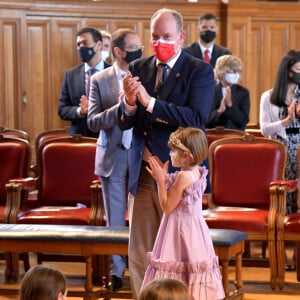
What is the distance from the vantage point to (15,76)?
33.2ft

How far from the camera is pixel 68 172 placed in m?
6.87

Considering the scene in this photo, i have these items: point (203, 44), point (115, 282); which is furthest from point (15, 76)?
point (115, 282)

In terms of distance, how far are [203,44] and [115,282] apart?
13.2 ft

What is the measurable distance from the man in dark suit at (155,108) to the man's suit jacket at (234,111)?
316 centimetres

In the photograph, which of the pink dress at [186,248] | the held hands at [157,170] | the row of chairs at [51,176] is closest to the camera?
the held hands at [157,170]

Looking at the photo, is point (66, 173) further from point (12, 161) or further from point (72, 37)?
point (72, 37)

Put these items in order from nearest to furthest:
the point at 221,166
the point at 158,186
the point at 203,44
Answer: the point at 158,186 → the point at 221,166 → the point at 203,44

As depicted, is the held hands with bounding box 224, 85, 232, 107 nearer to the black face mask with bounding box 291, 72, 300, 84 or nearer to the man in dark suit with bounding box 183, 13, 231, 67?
the black face mask with bounding box 291, 72, 300, 84

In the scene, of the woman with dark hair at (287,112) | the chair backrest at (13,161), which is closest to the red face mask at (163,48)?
the woman with dark hair at (287,112)

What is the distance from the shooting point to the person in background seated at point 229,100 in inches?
314

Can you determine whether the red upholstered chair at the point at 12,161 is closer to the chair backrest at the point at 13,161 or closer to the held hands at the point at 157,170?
the chair backrest at the point at 13,161

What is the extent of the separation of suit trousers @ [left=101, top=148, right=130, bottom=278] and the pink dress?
1220mm

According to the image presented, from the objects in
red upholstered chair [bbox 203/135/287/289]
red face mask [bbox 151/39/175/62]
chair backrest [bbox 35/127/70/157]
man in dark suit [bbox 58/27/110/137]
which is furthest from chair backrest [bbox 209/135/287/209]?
red face mask [bbox 151/39/175/62]

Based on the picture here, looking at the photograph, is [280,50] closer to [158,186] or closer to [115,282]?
[115,282]
